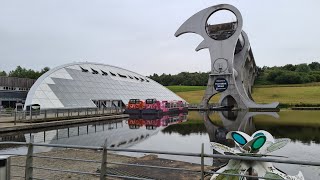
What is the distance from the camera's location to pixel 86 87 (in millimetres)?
41188

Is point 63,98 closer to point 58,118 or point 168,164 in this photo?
point 58,118

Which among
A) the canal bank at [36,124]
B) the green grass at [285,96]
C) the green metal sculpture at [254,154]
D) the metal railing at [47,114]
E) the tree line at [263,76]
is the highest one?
the tree line at [263,76]

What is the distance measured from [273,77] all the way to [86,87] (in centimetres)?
7008

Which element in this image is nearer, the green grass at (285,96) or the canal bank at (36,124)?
the canal bank at (36,124)

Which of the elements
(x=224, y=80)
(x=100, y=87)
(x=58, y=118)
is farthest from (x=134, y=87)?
(x=58, y=118)

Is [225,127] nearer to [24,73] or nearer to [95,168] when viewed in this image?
[95,168]

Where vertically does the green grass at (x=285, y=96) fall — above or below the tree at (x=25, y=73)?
below

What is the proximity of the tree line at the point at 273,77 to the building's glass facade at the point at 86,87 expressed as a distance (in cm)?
4584

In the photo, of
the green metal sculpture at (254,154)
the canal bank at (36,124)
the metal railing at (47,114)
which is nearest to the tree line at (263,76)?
the metal railing at (47,114)

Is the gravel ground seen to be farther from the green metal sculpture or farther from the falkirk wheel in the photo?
the falkirk wheel

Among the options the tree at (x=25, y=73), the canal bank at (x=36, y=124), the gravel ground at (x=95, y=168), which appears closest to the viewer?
the gravel ground at (x=95, y=168)

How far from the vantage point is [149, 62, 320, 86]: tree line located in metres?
89.5

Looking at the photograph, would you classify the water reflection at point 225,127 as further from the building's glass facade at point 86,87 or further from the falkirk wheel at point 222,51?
the falkirk wheel at point 222,51

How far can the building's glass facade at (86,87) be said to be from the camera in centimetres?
3366
